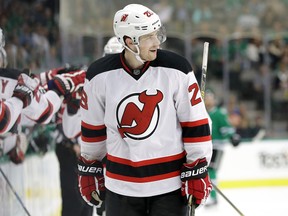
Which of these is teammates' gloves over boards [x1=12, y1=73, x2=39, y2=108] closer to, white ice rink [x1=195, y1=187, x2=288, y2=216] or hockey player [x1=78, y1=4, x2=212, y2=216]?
hockey player [x1=78, y1=4, x2=212, y2=216]

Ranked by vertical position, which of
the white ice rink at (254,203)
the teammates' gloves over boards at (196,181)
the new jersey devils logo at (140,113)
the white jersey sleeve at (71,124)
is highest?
the new jersey devils logo at (140,113)

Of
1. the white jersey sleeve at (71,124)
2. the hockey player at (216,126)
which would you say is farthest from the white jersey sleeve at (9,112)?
the hockey player at (216,126)

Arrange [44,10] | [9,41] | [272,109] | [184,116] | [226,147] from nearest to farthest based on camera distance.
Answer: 1. [184,116]
2. [9,41]
3. [44,10]
4. [226,147]
5. [272,109]

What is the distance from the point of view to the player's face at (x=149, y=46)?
2.53 metres

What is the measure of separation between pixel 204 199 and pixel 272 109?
608 cm

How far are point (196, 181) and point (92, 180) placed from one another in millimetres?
414

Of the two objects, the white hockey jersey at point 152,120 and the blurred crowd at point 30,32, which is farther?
the blurred crowd at point 30,32

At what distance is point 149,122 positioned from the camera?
8.25 feet

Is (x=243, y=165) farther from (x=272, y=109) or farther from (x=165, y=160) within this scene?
(x=165, y=160)

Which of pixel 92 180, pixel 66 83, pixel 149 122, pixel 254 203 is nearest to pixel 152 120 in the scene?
pixel 149 122

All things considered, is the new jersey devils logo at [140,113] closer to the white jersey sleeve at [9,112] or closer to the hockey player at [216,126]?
the white jersey sleeve at [9,112]

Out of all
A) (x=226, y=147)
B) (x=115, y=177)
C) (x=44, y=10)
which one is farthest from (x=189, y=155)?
(x=226, y=147)

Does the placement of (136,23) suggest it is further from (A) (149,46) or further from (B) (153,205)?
(B) (153,205)

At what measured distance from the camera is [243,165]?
748cm
